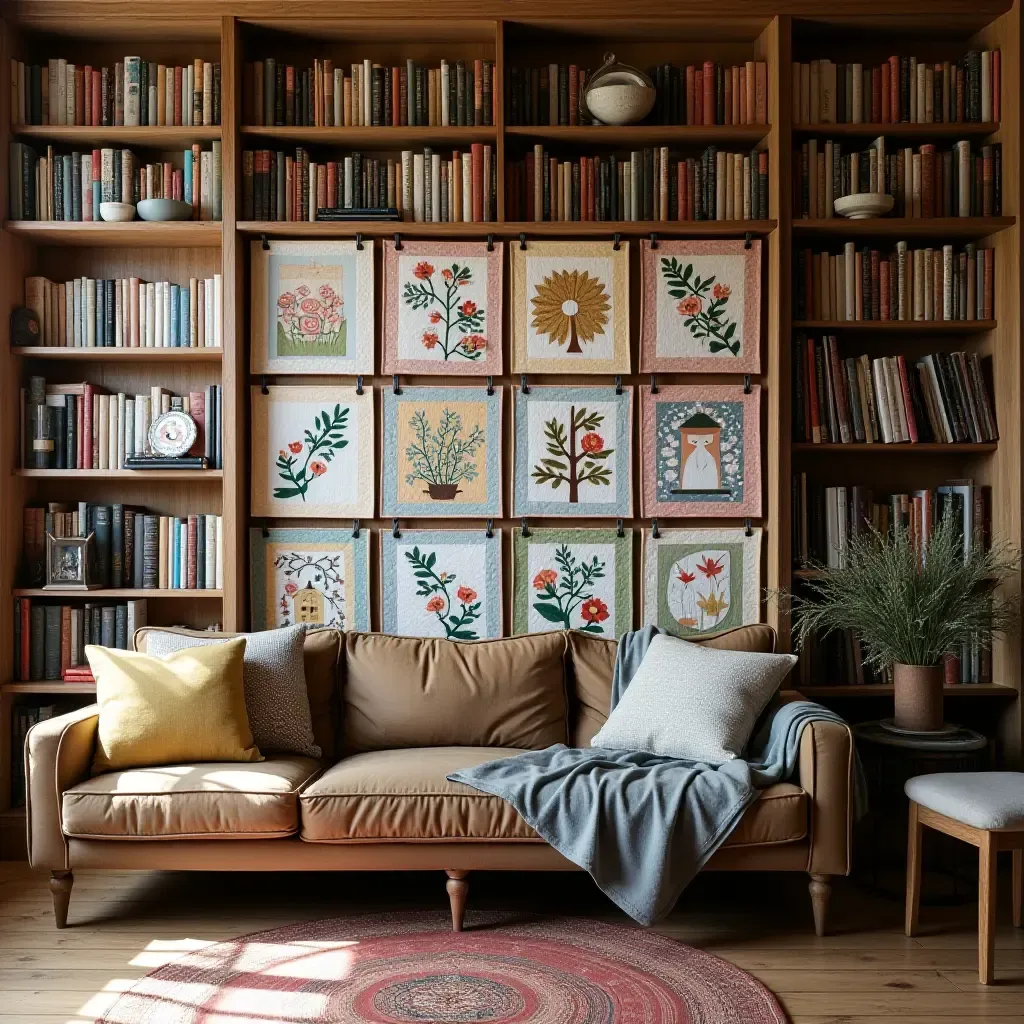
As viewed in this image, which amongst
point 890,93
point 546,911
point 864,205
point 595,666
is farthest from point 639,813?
point 890,93

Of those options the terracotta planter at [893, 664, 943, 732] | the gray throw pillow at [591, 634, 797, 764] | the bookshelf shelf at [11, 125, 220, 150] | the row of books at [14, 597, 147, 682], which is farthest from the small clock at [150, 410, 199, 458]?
the terracotta planter at [893, 664, 943, 732]

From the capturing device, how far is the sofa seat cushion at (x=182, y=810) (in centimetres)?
310

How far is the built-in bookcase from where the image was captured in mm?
3889

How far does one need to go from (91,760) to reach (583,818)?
4.84 feet

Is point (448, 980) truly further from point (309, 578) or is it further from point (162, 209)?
point (162, 209)

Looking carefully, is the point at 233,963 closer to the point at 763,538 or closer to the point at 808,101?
the point at 763,538

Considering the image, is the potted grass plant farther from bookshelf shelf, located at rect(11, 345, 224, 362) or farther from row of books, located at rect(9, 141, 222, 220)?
row of books, located at rect(9, 141, 222, 220)

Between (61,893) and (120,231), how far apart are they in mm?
2202

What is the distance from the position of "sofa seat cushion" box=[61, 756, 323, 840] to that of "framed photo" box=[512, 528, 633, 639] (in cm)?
120

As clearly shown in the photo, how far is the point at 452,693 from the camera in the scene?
3691mm

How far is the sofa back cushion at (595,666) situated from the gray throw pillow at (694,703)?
0.17m

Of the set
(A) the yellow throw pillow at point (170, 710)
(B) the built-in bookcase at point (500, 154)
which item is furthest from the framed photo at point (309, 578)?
(A) the yellow throw pillow at point (170, 710)

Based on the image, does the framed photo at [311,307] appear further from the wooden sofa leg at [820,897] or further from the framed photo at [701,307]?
the wooden sofa leg at [820,897]

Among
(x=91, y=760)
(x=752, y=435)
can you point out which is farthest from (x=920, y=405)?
(x=91, y=760)
